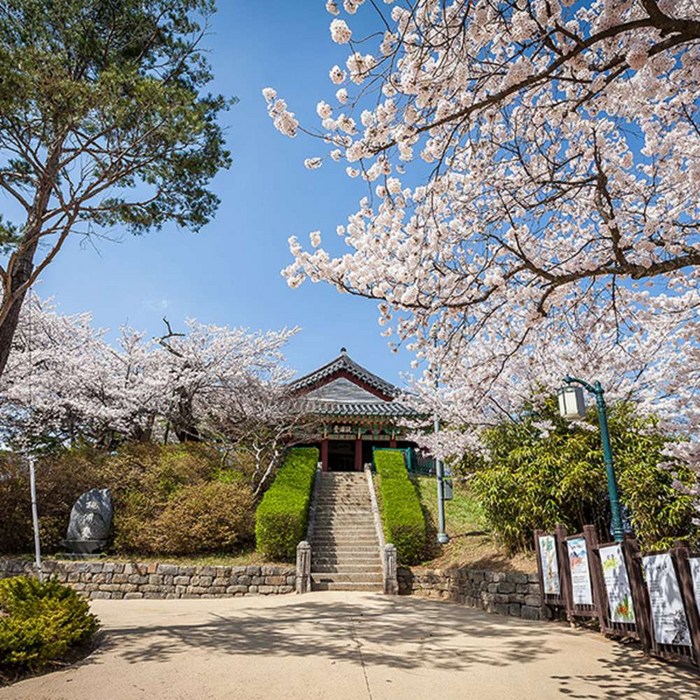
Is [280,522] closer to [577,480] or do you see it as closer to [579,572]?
[577,480]

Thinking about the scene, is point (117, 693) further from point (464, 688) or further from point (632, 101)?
point (632, 101)

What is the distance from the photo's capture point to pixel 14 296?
640 cm

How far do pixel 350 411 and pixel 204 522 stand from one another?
31.5ft

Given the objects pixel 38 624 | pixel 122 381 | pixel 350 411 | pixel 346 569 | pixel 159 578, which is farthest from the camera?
pixel 350 411

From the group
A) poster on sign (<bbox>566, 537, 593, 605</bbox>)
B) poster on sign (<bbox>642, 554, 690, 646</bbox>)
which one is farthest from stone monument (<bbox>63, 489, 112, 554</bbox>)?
poster on sign (<bbox>642, 554, 690, 646</bbox>)

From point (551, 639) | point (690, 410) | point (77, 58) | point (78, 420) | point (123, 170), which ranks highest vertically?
point (77, 58)

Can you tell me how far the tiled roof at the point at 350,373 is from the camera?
24619 mm

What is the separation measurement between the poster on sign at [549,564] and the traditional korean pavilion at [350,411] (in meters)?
11.8

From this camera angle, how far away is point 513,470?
1042 cm

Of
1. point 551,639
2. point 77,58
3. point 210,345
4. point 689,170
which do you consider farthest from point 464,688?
point 210,345

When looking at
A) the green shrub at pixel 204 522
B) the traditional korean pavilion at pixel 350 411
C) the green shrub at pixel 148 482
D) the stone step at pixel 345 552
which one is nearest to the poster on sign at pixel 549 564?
the stone step at pixel 345 552

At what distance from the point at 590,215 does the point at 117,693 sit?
683 centimetres

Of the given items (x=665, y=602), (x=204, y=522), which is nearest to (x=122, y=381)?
(x=204, y=522)

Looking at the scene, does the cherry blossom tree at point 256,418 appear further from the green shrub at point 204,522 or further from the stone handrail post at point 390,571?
the stone handrail post at point 390,571
